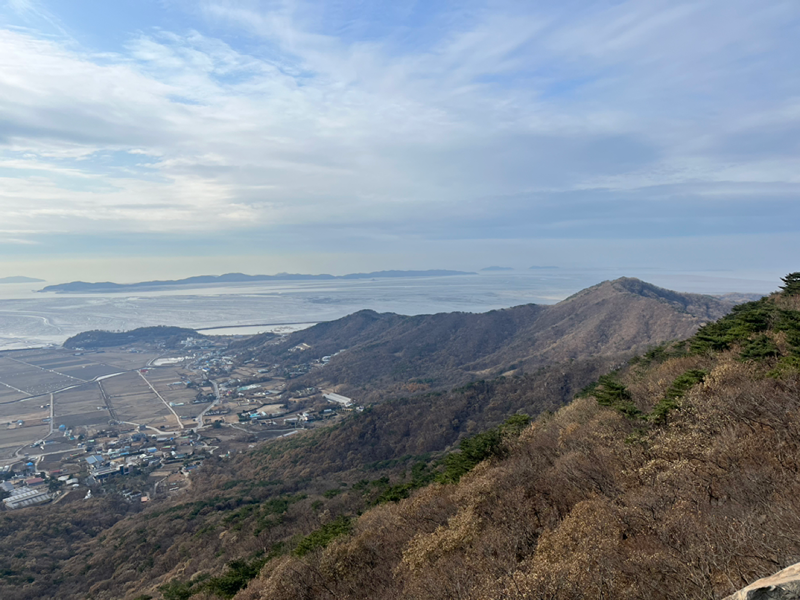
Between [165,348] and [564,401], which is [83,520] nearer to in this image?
[564,401]

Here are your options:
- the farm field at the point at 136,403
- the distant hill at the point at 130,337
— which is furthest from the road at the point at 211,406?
the distant hill at the point at 130,337

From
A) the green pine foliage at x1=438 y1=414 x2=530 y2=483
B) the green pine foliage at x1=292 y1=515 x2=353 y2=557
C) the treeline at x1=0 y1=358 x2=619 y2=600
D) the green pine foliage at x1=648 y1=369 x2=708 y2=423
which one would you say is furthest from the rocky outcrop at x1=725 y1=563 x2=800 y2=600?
the green pine foliage at x1=438 y1=414 x2=530 y2=483

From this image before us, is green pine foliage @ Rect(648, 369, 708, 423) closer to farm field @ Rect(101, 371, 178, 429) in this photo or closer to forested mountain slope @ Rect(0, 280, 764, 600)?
forested mountain slope @ Rect(0, 280, 764, 600)

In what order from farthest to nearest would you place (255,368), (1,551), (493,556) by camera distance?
(255,368), (1,551), (493,556)

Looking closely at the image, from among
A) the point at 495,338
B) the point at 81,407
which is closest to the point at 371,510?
the point at 81,407

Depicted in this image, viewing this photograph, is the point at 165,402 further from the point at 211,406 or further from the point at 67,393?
the point at 67,393

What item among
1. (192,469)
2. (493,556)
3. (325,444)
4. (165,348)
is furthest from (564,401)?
(165,348)
